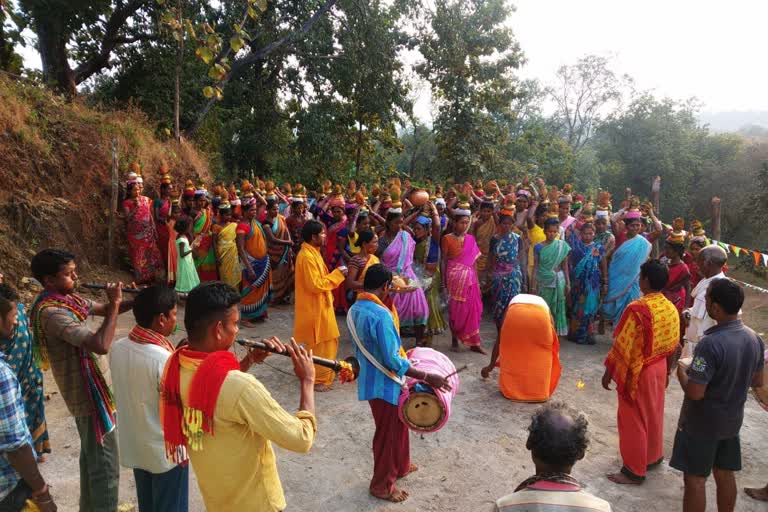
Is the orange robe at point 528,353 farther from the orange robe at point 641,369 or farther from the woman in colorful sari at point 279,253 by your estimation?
the woman in colorful sari at point 279,253

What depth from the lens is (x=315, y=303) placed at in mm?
5816

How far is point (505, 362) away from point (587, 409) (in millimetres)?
1053

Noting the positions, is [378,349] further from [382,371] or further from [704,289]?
[704,289]

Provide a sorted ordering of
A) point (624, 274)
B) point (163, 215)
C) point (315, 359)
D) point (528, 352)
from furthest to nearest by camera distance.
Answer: point (163, 215), point (624, 274), point (528, 352), point (315, 359)

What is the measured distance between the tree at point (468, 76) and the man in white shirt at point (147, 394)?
13919 millimetres

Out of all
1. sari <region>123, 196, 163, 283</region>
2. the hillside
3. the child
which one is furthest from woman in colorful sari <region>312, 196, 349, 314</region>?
the hillside

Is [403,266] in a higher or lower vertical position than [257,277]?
higher

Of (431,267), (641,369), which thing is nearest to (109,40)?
(431,267)

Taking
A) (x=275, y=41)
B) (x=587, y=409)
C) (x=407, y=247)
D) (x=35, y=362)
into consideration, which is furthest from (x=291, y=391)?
(x=275, y=41)

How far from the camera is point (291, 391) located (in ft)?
19.2

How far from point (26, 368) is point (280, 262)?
18.7 feet

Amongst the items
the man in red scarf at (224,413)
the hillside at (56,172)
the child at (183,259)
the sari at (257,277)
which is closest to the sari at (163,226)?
the hillside at (56,172)

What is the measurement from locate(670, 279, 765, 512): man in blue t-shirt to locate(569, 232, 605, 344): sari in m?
4.06

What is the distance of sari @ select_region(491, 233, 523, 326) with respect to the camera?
270 inches
